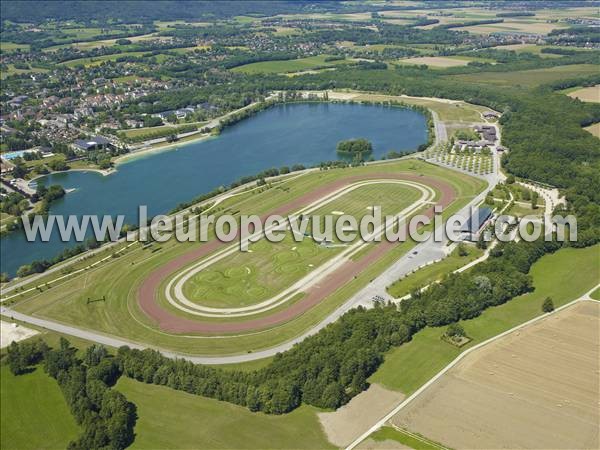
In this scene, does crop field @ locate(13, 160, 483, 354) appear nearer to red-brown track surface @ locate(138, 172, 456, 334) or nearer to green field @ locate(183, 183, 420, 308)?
red-brown track surface @ locate(138, 172, 456, 334)

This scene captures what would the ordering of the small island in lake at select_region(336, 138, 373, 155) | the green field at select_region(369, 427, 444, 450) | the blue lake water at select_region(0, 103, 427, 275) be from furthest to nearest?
the small island in lake at select_region(336, 138, 373, 155)
the blue lake water at select_region(0, 103, 427, 275)
the green field at select_region(369, 427, 444, 450)

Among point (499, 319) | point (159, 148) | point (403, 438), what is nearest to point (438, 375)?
point (403, 438)

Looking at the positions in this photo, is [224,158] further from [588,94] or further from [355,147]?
[588,94]

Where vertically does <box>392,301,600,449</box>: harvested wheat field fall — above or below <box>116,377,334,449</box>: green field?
above

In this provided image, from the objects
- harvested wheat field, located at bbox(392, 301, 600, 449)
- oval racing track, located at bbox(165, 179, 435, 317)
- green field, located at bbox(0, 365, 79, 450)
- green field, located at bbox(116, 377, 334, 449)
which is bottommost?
green field, located at bbox(0, 365, 79, 450)

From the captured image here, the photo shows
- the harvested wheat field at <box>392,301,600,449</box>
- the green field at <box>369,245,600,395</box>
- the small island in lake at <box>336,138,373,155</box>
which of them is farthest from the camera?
the small island in lake at <box>336,138,373,155</box>

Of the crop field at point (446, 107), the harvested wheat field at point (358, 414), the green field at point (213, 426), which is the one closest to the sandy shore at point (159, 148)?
the crop field at point (446, 107)

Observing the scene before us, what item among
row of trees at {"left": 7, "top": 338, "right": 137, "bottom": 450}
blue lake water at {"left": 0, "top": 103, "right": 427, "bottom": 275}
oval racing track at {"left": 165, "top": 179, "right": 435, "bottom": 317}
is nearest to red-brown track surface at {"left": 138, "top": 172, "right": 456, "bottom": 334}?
oval racing track at {"left": 165, "top": 179, "right": 435, "bottom": 317}

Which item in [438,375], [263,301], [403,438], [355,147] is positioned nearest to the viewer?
[403,438]
